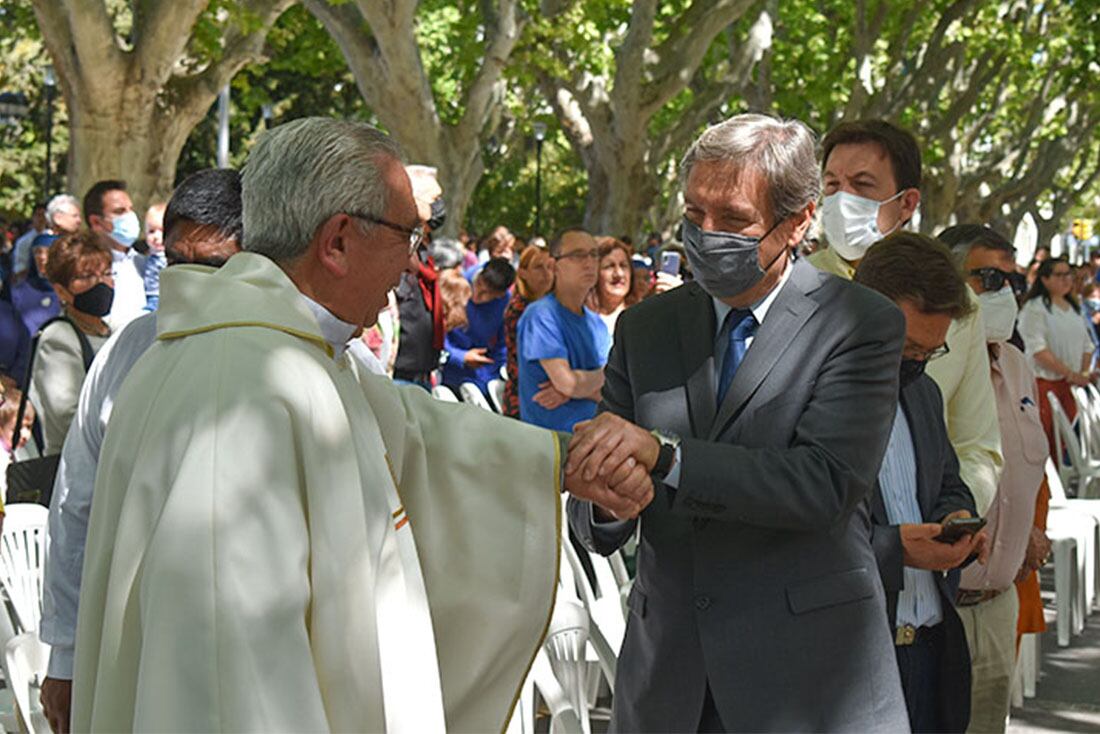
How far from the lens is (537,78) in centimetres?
2714

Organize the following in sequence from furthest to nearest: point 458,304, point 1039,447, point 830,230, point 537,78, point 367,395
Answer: point 537,78
point 458,304
point 1039,447
point 830,230
point 367,395

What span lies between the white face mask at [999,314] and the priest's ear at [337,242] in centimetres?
295

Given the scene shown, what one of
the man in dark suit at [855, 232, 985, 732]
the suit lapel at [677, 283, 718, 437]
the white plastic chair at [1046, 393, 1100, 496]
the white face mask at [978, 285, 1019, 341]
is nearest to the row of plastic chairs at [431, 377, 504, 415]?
the white plastic chair at [1046, 393, 1100, 496]

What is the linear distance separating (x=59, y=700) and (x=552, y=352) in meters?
4.73

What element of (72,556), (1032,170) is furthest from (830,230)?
(1032,170)

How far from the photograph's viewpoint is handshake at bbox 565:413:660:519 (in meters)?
3.45

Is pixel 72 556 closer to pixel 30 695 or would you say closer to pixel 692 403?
pixel 30 695

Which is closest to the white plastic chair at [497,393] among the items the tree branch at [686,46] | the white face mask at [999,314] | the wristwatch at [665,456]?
the white face mask at [999,314]

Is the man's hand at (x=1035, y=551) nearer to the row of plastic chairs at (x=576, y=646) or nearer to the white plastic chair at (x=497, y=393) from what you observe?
the row of plastic chairs at (x=576, y=646)

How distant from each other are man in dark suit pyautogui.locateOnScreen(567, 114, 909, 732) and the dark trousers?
0.74 metres

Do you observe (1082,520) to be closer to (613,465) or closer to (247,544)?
(613,465)

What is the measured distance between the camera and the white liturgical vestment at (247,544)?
111 inches

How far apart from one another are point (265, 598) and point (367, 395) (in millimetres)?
726

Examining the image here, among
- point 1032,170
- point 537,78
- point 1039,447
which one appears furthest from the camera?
point 1032,170
